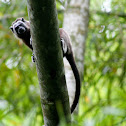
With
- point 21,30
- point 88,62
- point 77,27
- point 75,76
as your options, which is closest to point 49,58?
point 75,76

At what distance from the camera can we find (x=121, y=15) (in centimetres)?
467

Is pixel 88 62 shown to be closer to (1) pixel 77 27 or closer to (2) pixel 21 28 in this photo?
(1) pixel 77 27

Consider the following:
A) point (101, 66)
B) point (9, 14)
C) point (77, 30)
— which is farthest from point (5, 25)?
point (101, 66)

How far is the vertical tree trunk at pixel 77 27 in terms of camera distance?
353 centimetres

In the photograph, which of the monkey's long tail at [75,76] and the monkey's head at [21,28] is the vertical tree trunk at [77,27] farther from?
the monkey's head at [21,28]

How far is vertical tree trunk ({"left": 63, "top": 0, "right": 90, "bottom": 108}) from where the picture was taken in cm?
353

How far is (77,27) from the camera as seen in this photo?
3826mm

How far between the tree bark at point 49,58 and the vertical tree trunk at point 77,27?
1.17 metres

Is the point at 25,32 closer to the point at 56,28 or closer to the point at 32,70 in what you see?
the point at 32,70

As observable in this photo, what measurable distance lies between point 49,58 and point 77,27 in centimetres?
211

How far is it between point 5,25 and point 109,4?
2133mm

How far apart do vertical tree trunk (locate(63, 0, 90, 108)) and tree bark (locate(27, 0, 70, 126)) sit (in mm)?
1167

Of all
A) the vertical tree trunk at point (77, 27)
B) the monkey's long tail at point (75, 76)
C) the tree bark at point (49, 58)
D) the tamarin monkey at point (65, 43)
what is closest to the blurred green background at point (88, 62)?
the vertical tree trunk at point (77, 27)

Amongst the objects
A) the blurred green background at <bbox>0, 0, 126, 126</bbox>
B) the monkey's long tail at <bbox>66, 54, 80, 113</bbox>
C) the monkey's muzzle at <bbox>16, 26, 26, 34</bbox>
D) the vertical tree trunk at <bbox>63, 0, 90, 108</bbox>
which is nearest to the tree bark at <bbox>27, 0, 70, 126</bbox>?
the monkey's long tail at <bbox>66, 54, 80, 113</bbox>
